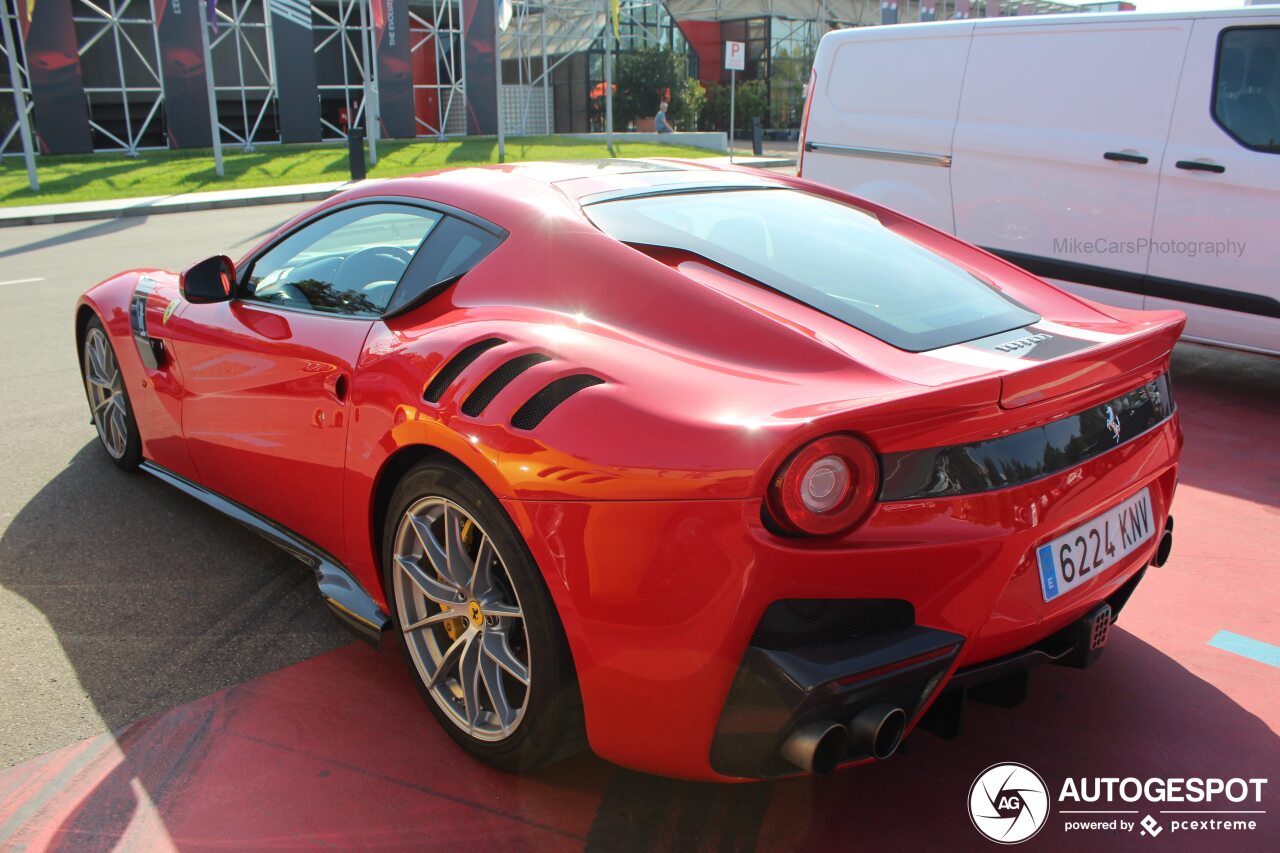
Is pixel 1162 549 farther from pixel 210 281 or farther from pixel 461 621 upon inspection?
pixel 210 281

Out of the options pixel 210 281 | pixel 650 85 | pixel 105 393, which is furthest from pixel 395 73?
pixel 210 281

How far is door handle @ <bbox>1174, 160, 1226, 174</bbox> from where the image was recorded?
550 cm

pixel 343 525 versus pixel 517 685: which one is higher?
pixel 343 525

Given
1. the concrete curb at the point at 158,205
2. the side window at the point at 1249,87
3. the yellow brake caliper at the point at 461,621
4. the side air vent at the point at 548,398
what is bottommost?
the concrete curb at the point at 158,205

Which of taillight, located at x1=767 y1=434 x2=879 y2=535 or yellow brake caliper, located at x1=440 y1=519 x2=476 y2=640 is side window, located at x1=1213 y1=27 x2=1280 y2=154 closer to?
taillight, located at x1=767 y1=434 x2=879 y2=535

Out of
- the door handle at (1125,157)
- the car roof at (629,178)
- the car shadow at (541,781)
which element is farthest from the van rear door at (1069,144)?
the car shadow at (541,781)

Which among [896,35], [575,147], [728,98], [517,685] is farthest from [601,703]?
[728,98]

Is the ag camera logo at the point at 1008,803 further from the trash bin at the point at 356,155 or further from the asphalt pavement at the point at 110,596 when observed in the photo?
the trash bin at the point at 356,155

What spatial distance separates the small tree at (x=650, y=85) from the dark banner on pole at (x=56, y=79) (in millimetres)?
16502

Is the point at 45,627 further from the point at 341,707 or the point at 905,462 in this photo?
the point at 905,462

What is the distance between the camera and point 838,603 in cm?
202

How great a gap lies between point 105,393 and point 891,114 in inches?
192

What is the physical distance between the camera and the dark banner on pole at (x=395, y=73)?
99.1 feet

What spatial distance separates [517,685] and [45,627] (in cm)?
171
